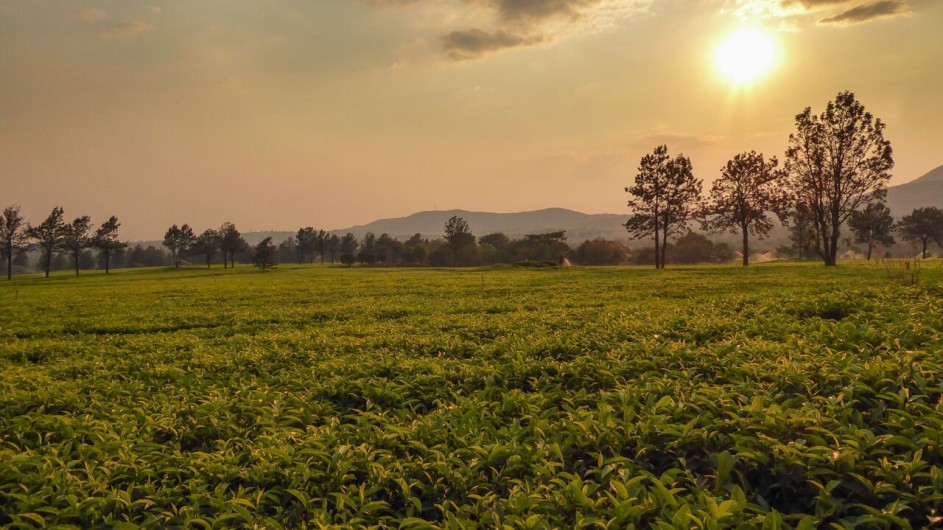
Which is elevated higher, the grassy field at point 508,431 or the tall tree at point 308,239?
the tall tree at point 308,239

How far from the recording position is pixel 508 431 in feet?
18.3

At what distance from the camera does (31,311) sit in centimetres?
2212

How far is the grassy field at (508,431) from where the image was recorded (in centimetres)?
414

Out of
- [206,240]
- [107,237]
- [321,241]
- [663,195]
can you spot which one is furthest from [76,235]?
[663,195]

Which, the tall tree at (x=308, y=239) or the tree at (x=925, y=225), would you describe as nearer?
the tree at (x=925, y=225)

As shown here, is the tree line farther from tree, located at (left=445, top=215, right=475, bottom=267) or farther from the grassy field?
tree, located at (left=445, top=215, right=475, bottom=267)

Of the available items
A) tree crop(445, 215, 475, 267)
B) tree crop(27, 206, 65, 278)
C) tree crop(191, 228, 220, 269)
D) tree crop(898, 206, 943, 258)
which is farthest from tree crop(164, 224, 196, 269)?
tree crop(898, 206, 943, 258)

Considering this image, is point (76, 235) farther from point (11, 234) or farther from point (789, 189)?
point (789, 189)

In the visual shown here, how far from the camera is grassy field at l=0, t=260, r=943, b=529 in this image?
4.14 metres

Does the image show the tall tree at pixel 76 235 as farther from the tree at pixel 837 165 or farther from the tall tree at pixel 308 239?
the tree at pixel 837 165

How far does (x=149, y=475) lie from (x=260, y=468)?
1.16m

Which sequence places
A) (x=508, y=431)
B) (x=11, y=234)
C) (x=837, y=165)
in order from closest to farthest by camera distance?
(x=508, y=431), (x=837, y=165), (x=11, y=234)

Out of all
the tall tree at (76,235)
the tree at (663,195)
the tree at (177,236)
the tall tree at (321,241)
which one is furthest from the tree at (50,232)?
the tree at (663,195)

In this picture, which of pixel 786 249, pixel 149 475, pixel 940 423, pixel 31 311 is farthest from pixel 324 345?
pixel 786 249
